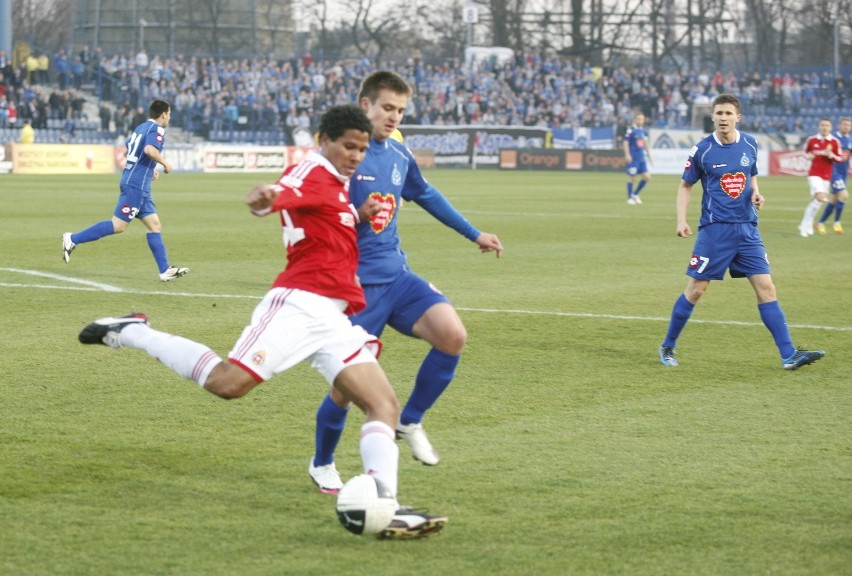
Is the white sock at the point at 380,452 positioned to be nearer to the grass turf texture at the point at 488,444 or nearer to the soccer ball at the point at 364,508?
the soccer ball at the point at 364,508

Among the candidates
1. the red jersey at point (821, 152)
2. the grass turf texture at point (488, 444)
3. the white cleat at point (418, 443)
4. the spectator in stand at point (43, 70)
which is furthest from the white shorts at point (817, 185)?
the spectator in stand at point (43, 70)

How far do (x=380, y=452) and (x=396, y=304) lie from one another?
1090mm

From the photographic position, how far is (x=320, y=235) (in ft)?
16.5

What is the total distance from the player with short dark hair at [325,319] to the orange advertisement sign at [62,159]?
A: 3613 centimetres

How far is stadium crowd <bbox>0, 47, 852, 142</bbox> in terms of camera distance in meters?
49.8

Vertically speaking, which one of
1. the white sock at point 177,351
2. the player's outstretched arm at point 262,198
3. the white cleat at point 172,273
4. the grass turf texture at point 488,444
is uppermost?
the player's outstretched arm at point 262,198

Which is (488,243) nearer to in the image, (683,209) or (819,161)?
(683,209)

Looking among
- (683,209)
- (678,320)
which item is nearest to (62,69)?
(683,209)

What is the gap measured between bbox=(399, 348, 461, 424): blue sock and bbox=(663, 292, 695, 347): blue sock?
3491 mm

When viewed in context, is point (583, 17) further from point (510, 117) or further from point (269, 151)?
point (269, 151)

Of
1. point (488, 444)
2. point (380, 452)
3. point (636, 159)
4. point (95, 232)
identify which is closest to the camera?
point (380, 452)

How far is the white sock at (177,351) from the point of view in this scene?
202 inches

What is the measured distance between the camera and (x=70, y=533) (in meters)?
4.74

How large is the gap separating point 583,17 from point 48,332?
67.9m
